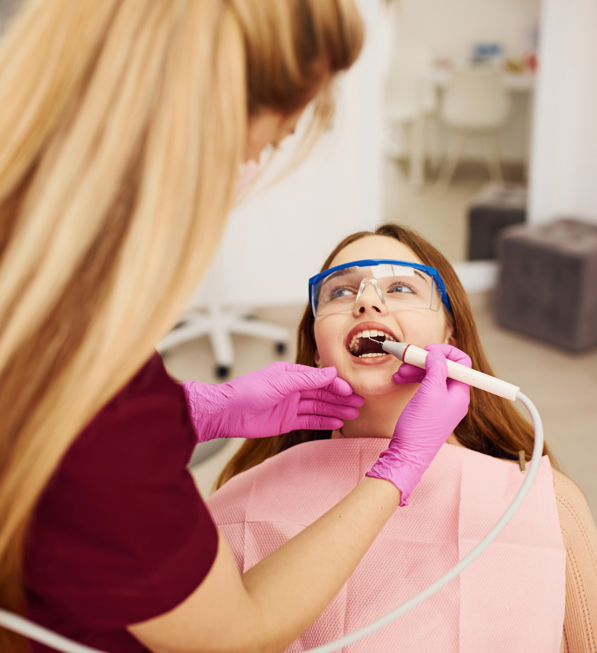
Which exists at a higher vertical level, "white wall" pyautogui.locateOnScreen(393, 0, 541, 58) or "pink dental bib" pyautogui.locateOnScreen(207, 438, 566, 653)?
"white wall" pyautogui.locateOnScreen(393, 0, 541, 58)

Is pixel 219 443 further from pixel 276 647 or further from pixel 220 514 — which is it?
pixel 276 647

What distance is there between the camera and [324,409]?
1272 millimetres

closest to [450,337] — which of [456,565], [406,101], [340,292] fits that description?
[340,292]

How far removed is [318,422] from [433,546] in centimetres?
32

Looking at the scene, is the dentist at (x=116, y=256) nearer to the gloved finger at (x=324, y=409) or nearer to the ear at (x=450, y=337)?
the gloved finger at (x=324, y=409)

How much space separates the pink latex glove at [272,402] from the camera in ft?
3.93

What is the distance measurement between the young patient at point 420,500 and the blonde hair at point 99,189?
612 millimetres

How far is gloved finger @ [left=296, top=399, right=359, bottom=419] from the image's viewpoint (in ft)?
4.08

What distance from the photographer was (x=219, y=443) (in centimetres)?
250

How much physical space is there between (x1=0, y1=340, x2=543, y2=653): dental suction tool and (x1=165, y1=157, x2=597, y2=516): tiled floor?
4.35 feet

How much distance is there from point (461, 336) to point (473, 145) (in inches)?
101

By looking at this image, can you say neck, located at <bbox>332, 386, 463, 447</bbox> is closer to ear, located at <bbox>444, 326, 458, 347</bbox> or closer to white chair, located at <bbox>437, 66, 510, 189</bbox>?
ear, located at <bbox>444, 326, 458, 347</bbox>

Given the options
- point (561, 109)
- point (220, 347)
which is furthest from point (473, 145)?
point (220, 347)

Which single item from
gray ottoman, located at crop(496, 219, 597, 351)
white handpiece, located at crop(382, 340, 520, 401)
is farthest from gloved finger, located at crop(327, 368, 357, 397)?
gray ottoman, located at crop(496, 219, 597, 351)
